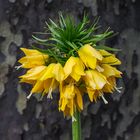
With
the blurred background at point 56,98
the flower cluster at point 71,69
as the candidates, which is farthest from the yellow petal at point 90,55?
the blurred background at point 56,98

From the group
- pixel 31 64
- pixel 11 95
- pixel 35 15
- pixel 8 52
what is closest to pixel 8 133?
pixel 11 95

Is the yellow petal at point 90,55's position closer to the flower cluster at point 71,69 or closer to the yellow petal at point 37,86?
the flower cluster at point 71,69

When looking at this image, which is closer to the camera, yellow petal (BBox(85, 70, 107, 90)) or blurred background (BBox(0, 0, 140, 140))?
yellow petal (BBox(85, 70, 107, 90))

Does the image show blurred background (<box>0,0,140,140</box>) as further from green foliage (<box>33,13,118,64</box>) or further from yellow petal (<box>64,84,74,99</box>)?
yellow petal (<box>64,84,74,99</box>)

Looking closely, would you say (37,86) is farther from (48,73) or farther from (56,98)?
(56,98)

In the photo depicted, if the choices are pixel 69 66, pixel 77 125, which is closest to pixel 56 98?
pixel 77 125

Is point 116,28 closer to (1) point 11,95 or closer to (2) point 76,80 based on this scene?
(1) point 11,95

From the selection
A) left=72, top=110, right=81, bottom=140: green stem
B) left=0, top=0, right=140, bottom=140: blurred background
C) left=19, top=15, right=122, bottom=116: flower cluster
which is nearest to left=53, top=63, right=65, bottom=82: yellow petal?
left=19, top=15, right=122, bottom=116: flower cluster
